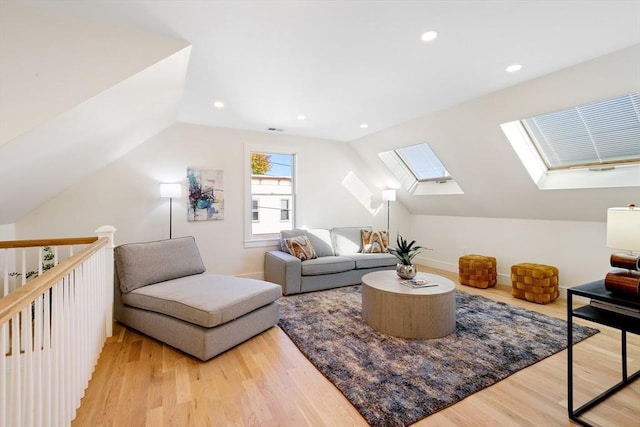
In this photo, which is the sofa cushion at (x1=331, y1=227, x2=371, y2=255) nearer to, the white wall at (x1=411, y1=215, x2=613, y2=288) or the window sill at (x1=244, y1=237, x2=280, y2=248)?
the window sill at (x1=244, y1=237, x2=280, y2=248)

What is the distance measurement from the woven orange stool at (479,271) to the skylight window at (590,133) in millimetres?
1539

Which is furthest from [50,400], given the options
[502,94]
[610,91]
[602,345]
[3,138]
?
[610,91]

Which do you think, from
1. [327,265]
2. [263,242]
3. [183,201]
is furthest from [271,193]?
[327,265]

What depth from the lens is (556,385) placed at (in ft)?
6.81

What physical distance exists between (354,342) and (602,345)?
218 cm

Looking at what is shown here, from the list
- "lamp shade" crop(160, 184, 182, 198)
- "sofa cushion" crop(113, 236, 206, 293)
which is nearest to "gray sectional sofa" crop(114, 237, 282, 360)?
"sofa cushion" crop(113, 236, 206, 293)

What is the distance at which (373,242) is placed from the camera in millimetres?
5109

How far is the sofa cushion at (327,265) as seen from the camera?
420 cm

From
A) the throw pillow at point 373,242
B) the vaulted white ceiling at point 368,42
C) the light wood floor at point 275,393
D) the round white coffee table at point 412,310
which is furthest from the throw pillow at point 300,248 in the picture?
the vaulted white ceiling at point 368,42

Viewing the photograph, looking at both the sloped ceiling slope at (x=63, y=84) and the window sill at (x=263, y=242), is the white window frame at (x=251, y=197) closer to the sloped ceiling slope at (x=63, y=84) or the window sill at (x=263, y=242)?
the window sill at (x=263, y=242)

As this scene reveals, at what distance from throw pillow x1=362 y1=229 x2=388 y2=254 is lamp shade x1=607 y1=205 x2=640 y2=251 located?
3355 millimetres

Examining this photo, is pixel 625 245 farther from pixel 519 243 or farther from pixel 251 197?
pixel 251 197

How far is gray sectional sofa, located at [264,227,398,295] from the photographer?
13.5ft

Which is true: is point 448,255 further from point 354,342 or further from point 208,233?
point 208,233
